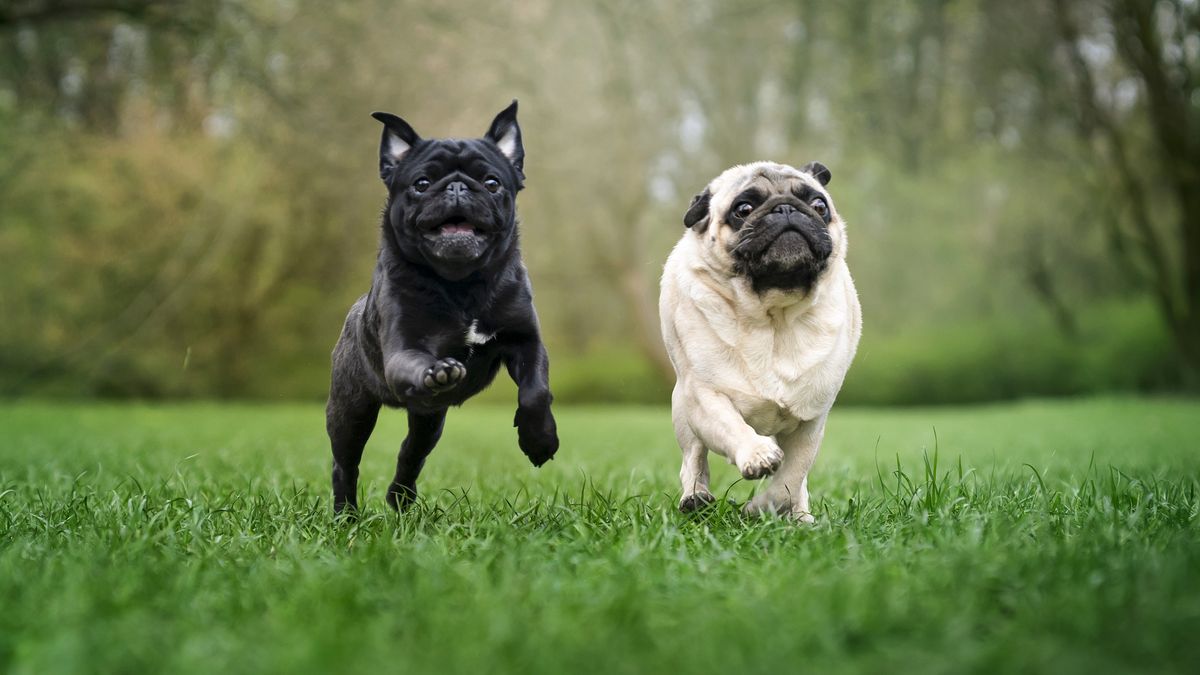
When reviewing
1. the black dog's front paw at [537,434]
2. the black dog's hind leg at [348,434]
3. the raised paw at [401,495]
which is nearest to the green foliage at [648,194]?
the raised paw at [401,495]

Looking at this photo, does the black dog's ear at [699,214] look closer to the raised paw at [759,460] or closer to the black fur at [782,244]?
the black fur at [782,244]

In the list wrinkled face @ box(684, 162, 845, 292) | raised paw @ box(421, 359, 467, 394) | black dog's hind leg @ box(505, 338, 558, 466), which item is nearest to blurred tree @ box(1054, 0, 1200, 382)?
wrinkled face @ box(684, 162, 845, 292)

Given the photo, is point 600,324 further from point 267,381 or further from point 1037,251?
point 1037,251

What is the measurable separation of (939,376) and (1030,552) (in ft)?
53.3

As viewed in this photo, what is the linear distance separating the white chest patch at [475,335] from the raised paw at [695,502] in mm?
1037

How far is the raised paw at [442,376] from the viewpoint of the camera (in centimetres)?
338

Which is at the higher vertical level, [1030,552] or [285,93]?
[285,93]

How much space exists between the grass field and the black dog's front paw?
0.30 meters

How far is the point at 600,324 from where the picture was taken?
20.9m

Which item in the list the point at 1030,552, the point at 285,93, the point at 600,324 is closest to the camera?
the point at 1030,552

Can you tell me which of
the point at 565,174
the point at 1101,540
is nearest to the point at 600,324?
the point at 565,174

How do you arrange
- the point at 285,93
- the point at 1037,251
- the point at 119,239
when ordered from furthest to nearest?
the point at 119,239, the point at 1037,251, the point at 285,93

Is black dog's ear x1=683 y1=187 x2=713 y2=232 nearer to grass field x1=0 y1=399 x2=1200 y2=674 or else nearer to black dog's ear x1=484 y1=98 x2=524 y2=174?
black dog's ear x1=484 y1=98 x2=524 y2=174

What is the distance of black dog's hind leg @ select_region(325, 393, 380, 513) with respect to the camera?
4.23 m
